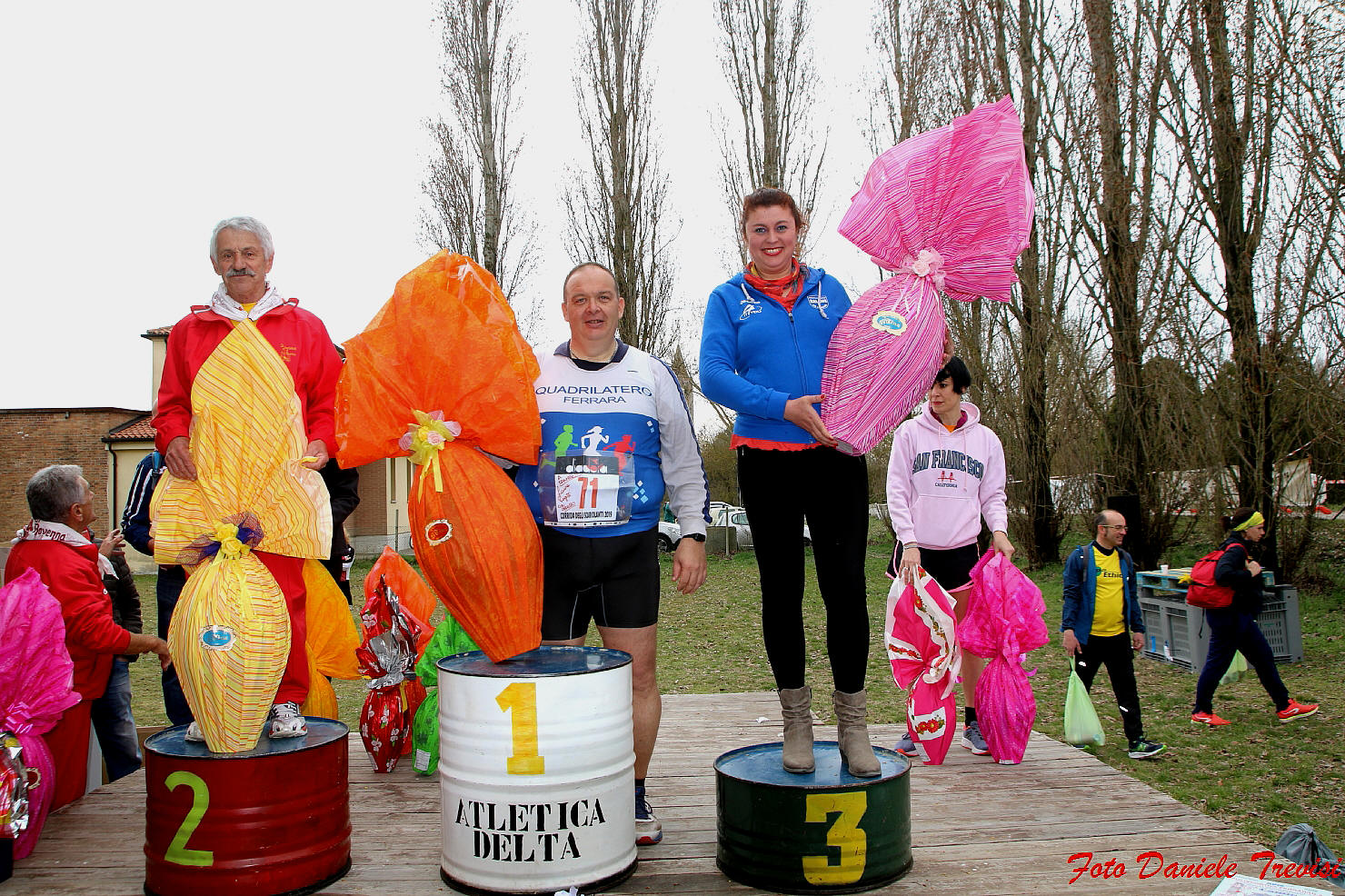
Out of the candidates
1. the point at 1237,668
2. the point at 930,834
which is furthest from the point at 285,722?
the point at 1237,668

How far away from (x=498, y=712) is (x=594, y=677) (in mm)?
258

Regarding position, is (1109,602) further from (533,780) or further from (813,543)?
(533,780)

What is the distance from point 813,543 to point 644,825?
1.02 metres

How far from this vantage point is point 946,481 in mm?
3936

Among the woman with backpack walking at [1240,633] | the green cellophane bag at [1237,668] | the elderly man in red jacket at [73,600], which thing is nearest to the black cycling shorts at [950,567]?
the woman with backpack walking at [1240,633]

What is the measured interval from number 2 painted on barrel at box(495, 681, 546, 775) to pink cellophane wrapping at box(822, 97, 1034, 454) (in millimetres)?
1076

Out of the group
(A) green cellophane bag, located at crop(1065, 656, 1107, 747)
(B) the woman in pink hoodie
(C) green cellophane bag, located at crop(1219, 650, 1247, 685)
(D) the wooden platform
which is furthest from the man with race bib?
(C) green cellophane bag, located at crop(1219, 650, 1247, 685)

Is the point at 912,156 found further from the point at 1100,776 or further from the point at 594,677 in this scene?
the point at 1100,776

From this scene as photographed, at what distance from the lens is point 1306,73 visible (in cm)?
786

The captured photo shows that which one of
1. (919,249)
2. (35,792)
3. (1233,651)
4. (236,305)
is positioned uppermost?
(919,249)

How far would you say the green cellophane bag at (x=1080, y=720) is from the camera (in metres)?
4.46

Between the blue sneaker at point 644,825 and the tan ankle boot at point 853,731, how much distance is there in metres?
0.63

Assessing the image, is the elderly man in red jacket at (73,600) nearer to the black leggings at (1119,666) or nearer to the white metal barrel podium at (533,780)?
the white metal barrel podium at (533,780)

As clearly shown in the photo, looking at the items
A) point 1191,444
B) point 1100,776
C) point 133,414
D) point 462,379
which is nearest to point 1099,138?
point 1191,444
